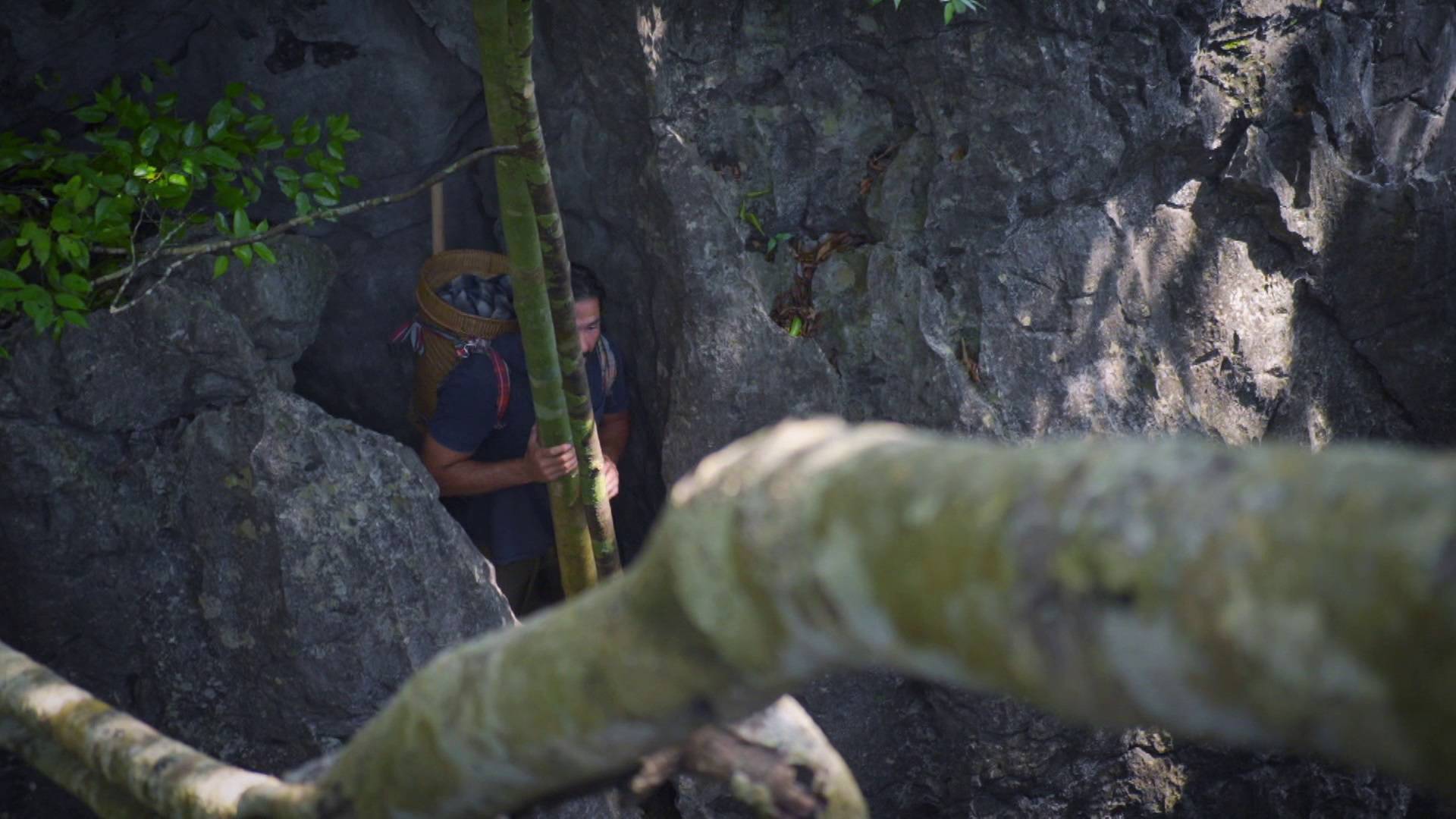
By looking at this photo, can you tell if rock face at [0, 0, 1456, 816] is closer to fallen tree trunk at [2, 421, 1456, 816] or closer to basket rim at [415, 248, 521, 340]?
basket rim at [415, 248, 521, 340]

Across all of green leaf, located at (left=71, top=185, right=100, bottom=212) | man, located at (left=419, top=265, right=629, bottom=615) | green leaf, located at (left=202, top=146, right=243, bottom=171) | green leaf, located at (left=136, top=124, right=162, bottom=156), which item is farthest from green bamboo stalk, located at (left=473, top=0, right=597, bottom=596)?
green leaf, located at (left=71, top=185, right=100, bottom=212)

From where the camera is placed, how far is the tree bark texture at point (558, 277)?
3168 millimetres

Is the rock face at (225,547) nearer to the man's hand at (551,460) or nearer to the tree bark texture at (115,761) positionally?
the man's hand at (551,460)

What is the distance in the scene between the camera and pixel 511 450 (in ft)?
13.9

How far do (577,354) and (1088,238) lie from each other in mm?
2122

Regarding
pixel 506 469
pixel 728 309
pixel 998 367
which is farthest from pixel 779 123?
pixel 506 469

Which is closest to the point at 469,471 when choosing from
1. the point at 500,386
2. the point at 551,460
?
the point at 500,386

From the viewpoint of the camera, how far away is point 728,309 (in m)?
4.25

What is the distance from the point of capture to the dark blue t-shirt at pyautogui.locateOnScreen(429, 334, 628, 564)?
4031 mm

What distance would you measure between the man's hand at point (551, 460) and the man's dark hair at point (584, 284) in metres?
0.61

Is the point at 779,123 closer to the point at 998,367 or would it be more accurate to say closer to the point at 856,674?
the point at 998,367

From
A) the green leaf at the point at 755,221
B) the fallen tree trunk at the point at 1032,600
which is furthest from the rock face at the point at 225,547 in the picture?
the fallen tree trunk at the point at 1032,600

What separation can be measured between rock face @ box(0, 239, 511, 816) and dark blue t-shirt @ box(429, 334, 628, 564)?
25cm

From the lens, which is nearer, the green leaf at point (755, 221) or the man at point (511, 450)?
the man at point (511, 450)
